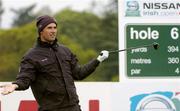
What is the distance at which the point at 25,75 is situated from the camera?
668 cm

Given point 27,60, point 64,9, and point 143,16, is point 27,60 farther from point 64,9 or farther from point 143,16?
point 64,9

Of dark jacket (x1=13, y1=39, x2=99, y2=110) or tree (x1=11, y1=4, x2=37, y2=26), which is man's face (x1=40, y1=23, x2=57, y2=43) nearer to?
dark jacket (x1=13, y1=39, x2=99, y2=110)

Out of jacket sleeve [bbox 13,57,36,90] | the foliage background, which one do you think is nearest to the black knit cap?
jacket sleeve [bbox 13,57,36,90]

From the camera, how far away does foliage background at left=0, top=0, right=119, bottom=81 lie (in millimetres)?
52969

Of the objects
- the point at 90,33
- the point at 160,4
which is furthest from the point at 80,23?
the point at 160,4

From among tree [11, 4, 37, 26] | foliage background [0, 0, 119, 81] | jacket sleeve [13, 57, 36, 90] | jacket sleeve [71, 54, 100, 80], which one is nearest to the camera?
jacket sleeve [13, 57, 36, 90]

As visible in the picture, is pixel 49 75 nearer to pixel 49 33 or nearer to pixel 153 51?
pixel 49 33

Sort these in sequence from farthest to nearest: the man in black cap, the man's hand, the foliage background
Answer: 1. the foliage background
2. the man in black cap
3. the man's hand

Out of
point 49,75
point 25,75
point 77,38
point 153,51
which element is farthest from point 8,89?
point 77,38

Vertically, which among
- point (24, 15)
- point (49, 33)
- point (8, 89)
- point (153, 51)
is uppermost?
point (49, 33)

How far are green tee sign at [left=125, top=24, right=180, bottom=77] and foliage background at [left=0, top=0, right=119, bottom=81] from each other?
3963 centimetres

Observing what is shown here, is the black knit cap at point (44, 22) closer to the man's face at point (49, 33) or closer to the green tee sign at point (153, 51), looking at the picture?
the man's face at point (49, 33)

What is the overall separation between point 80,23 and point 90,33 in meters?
3.98

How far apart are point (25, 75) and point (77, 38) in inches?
2393
